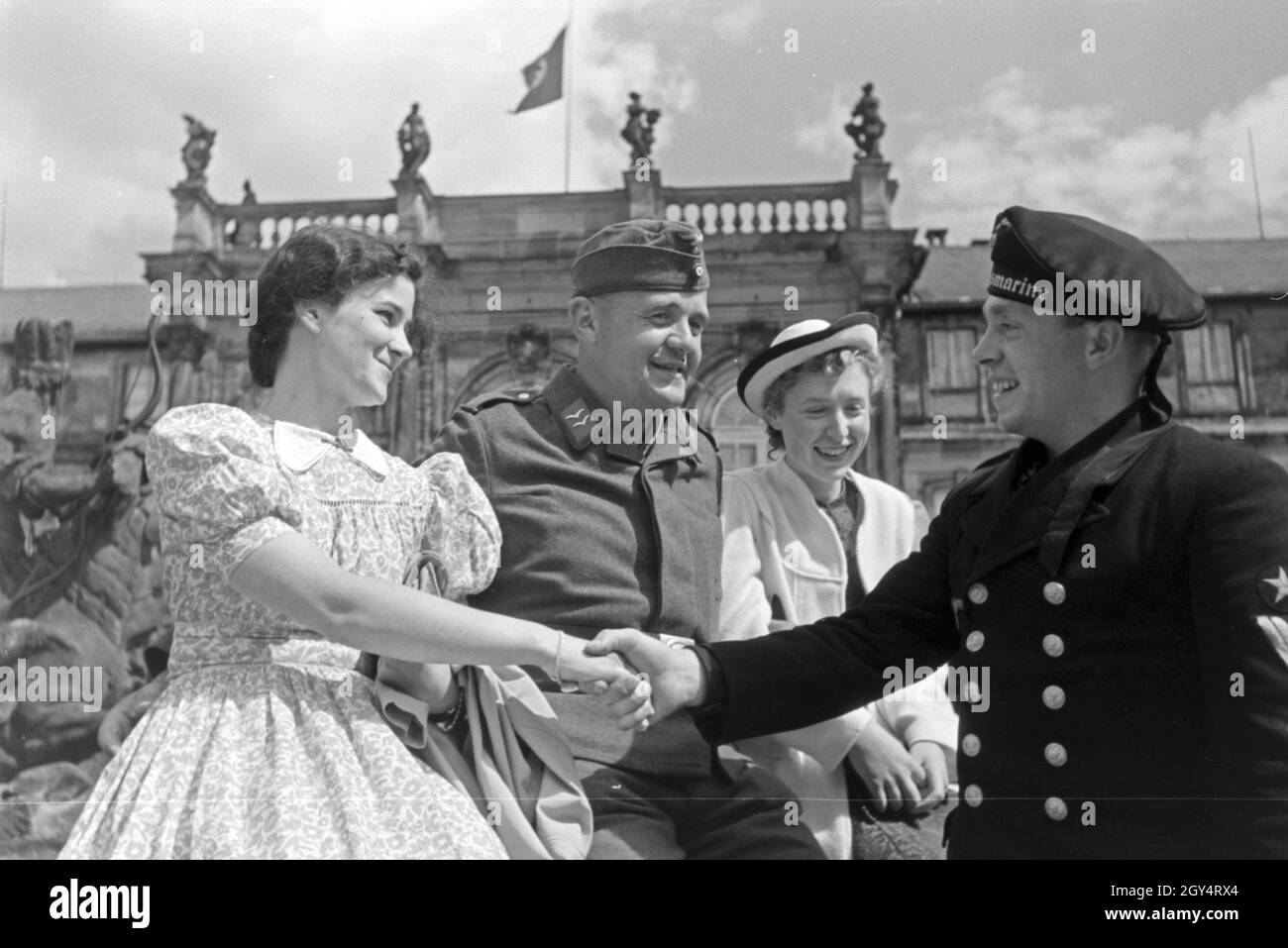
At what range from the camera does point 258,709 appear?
2389 millimetres

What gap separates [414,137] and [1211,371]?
243cm

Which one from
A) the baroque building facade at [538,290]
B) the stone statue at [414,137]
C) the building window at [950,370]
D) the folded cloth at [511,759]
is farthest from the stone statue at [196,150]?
the building window at [950,370]

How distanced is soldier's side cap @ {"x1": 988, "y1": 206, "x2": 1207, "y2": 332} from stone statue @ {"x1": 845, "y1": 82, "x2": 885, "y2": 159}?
465mm

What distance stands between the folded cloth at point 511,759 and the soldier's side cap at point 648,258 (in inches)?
39.2

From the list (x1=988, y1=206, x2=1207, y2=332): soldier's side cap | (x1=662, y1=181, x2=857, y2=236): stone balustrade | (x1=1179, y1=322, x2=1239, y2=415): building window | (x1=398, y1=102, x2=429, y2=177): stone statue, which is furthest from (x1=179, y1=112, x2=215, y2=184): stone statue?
(x1=1179, y1=322, x2=1239, y2=415): building window

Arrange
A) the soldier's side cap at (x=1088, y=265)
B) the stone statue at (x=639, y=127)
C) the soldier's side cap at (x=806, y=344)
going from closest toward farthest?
the soldier's side cap at (x=1088, y=265) < the stone statue at (x=639, y=127) < the soldier's side cap at (x=806, y=344)

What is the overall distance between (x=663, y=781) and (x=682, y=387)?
0.94 metres

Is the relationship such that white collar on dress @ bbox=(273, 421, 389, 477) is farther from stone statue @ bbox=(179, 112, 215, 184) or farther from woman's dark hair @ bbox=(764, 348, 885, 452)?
woman's dark hair @ bbox=(764, 348, 885, 452)

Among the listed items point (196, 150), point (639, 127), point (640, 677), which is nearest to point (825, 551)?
point (640, 677)

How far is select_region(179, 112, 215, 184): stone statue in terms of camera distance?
3051 mm

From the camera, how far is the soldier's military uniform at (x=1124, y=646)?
7.50ft

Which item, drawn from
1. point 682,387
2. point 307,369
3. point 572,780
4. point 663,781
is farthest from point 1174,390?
point 307,369

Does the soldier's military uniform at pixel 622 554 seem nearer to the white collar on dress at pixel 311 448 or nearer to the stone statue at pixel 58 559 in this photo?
the white collar on dress at pixel 311 448

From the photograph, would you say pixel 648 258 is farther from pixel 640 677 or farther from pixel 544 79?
pixel 640 677
